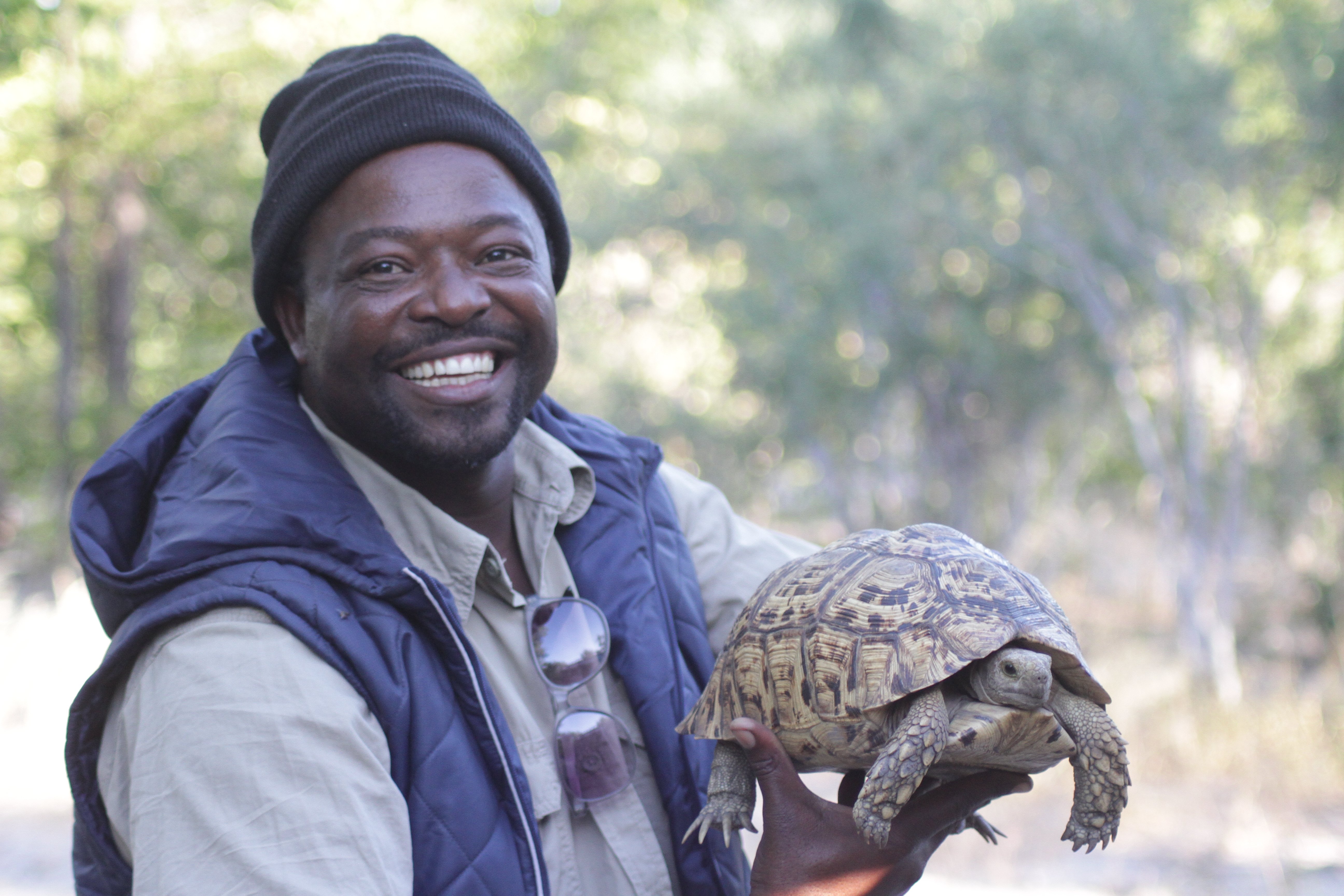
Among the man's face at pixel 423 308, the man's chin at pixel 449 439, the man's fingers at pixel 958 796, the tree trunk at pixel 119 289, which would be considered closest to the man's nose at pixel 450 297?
the man's face at pixel 423 308

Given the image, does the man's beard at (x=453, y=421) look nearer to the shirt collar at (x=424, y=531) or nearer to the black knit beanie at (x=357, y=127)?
the shirt collar at (x=424, y=531)

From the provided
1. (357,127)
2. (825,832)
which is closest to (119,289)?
(357,127)

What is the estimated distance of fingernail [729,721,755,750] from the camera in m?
2.19

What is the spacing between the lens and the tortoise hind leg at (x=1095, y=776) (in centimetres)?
221

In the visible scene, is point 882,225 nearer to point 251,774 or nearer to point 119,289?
point 119,289

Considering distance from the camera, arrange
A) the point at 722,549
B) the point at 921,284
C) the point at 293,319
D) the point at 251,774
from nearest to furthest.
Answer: the point at 251,774 < the point at 293,319 < the point at 722,549 < the point at 921,284

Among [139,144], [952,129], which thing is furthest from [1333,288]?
[139,144]

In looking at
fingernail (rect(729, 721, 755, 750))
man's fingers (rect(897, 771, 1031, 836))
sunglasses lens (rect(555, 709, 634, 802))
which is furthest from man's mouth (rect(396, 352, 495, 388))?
man's fingers (rect(897, 771, 1031, 836))

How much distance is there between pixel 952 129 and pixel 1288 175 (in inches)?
196

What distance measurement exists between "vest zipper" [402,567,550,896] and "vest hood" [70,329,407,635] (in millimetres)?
56

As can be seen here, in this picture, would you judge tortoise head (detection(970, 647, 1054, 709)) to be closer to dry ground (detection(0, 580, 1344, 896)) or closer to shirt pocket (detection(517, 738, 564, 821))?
shirt pocket (detection(517, 738, 564, 821))

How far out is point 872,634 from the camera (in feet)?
7.39

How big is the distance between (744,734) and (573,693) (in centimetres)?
39

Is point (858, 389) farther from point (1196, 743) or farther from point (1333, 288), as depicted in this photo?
point (1196, 743)
